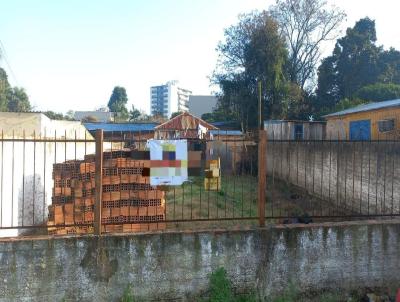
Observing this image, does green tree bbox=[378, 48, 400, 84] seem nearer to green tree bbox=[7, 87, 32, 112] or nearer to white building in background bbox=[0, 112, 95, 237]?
white building in background bbox=[0, 112, 95, 237]

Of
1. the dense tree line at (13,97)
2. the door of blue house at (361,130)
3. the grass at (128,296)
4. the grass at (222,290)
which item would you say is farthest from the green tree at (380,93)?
the dense tree line at (13,97)

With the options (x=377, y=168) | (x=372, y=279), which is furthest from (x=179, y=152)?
(x=377, y=168)

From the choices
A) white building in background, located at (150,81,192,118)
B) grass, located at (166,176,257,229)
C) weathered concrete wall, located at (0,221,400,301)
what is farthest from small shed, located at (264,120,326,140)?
white building in background, located at (150,81,192,118)

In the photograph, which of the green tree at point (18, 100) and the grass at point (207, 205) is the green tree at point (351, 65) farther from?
the green tree at point (18, 100)

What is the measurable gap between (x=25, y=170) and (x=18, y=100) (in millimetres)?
42971

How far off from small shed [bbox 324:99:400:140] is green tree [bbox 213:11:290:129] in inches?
424

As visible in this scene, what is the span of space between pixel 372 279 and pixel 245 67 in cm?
2667

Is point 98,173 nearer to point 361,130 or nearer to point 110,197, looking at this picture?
point 110,197

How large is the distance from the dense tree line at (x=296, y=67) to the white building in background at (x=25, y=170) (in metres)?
19.2

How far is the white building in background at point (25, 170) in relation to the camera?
5.90m

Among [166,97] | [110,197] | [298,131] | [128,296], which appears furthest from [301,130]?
[166,97]

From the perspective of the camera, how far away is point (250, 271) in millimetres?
5000

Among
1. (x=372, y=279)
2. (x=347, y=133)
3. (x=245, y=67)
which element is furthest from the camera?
(x=245, y=67)

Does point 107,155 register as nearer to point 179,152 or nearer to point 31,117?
point 179,152
